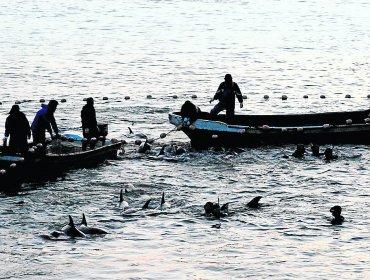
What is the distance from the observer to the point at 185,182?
27.7 metres

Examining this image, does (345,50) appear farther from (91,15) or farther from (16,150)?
(16,150)

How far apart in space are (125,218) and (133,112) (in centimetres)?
1400

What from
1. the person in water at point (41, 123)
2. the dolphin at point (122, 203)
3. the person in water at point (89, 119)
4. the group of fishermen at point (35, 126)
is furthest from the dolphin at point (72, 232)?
the person in water at point (89, 119)

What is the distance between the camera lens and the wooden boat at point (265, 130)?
30.6m

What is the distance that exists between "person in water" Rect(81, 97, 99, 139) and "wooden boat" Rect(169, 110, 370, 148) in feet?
8.85

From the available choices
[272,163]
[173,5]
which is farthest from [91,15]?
[272,163]

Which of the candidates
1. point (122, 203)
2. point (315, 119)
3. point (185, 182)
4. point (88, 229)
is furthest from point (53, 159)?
point (315, 119)

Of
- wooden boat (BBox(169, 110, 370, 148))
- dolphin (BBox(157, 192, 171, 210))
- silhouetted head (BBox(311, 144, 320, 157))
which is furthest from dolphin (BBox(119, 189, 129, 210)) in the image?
silhouetted head (BBox(311, 144, 320, 157))

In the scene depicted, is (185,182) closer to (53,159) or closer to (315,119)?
(53,159)

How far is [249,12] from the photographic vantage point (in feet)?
266

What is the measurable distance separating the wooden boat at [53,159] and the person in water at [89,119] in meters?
0.36

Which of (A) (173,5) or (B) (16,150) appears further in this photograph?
(A) (173,5)

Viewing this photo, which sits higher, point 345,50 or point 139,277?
point 345,50

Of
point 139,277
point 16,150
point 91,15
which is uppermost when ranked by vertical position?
point 91,15
